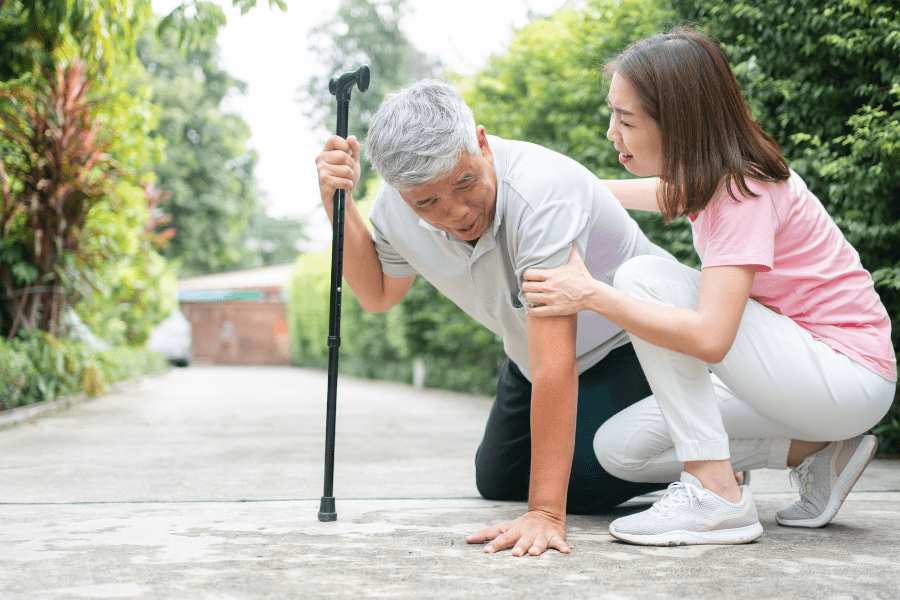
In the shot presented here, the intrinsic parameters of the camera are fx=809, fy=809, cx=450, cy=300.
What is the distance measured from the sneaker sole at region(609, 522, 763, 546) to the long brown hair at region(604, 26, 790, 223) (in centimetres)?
80

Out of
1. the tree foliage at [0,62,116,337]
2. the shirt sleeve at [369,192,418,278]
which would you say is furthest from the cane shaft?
the tree foliage at [0,62,116,337]

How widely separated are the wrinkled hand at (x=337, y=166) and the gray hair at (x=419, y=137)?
0.22 meters

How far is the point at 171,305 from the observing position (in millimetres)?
14234

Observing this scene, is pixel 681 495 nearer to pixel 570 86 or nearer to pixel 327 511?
pixel 327 511

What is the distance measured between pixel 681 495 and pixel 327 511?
100 centimetres

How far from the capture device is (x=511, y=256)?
A: 2221 mm

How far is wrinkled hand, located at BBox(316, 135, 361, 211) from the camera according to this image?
2.26 m

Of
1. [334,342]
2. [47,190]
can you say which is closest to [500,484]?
[334,342]

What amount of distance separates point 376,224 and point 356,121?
22.1m

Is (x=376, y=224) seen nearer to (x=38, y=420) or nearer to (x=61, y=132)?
(x=38, y=420)

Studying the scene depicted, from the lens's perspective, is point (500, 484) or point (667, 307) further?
point (500, 484)

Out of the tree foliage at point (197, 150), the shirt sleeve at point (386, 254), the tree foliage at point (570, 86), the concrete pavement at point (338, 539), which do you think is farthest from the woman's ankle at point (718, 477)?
the tree foliage at point (197, 150)

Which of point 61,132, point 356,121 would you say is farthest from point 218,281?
point 61,132

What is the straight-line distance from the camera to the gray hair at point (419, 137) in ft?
6.39
